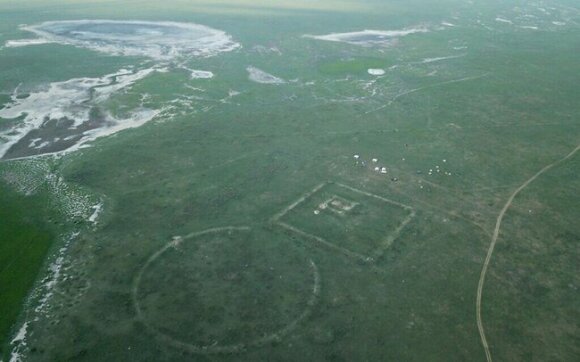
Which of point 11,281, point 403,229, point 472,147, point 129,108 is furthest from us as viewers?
point 129,108

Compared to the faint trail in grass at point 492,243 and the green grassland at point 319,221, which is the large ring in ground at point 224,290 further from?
the faint trail in grass at point 492,243

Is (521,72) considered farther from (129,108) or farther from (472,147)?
(129,108)

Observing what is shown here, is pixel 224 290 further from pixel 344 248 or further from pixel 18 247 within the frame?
pixel 18 247

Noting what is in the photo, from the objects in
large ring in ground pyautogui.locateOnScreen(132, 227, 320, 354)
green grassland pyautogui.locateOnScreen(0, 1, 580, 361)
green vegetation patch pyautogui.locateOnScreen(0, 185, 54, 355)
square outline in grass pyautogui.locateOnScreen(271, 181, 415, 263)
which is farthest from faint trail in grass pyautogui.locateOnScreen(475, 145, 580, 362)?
green vegetation patch pyautogui.locateOnScreen(0, 185, 54, 355)

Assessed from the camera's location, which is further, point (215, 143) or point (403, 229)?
point (215, 143)

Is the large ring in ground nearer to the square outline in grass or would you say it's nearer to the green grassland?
the green grassland

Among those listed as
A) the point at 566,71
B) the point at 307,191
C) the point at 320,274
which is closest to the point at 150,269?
the point at 320,274

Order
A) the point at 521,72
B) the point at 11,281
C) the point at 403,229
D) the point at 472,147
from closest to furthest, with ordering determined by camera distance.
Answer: the point at 11,281
the point at 403,229
the point at 472,147
the point at 521,72
